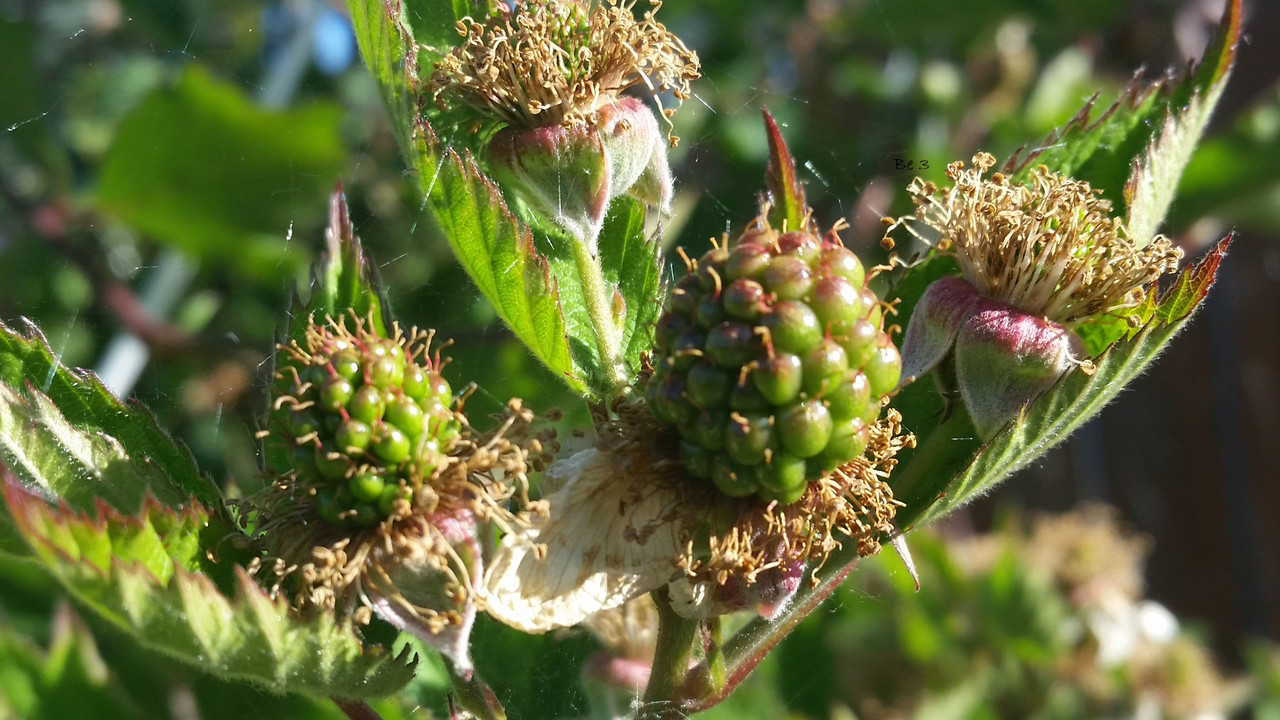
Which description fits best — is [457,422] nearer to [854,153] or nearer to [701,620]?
[701,620]

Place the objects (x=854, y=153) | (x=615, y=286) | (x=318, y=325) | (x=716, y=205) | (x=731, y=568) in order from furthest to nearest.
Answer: (x=854, y=153)
(x=716, y=205)
(x=615, y=286)
(x=318, y=325)
(x=731, y=568)

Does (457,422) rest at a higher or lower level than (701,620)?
higher

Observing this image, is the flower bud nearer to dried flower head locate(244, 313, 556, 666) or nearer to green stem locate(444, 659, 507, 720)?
dried flower head locate(244, 313, 556, 666)

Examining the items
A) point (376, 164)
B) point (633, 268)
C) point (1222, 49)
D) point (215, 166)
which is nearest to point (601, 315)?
point (633, 268)

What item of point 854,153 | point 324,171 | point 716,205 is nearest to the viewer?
point 716,205

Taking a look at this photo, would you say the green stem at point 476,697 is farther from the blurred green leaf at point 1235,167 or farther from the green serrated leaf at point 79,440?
the blurred green leaf at point 1235,167

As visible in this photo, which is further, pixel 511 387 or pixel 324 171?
pixel 324 171

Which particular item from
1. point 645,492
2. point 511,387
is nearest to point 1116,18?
point 511,387

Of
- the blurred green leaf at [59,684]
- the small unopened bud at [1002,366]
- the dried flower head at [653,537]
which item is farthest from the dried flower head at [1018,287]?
the blurred green leaf at [59,684]
